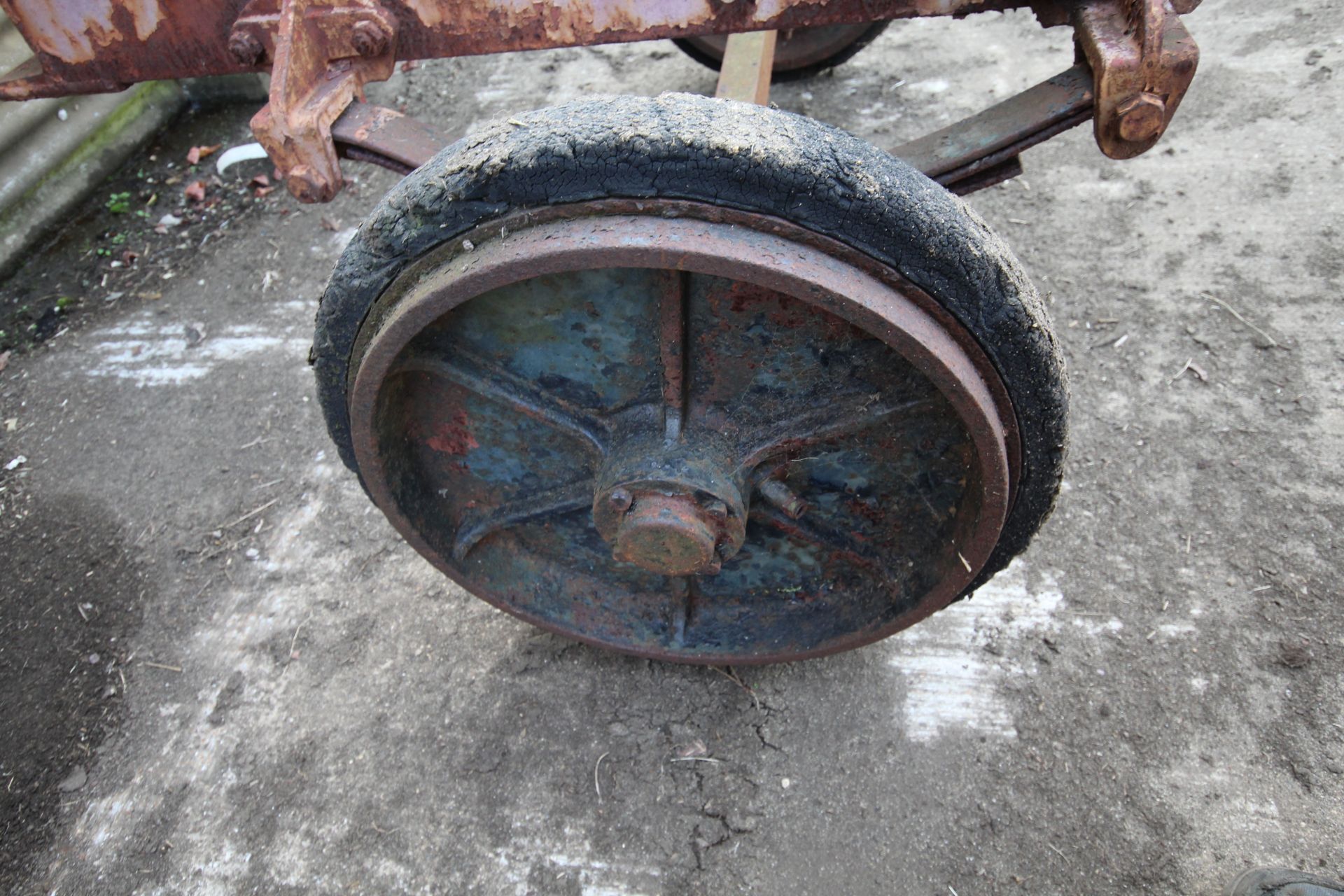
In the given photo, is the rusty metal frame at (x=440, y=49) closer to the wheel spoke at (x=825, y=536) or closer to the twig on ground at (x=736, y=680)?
the wheel spoke at (x=825, y=536)

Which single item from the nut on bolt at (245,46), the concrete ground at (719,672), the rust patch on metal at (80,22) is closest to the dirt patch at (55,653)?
the concrete ground at (719,672)

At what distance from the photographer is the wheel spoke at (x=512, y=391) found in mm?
1659

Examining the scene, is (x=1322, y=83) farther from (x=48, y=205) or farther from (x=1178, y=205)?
(x=48, y=205)

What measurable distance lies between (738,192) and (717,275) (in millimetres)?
131

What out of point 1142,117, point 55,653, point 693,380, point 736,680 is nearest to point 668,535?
point 693,380

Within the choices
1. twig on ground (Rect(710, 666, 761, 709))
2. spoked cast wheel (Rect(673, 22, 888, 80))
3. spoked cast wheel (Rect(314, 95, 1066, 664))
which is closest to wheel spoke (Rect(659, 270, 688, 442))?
spoked cast wheel (Rect(314, 95, 1066, 664))

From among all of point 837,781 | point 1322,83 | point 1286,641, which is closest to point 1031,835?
point 837,781

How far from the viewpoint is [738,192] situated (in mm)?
1324

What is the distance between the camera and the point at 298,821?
2084mm

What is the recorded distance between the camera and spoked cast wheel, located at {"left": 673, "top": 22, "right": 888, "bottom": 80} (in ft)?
12.6

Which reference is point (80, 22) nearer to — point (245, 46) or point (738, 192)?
point (245, 46)

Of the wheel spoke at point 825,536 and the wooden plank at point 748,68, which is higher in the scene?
the wooden plank at point 748,68

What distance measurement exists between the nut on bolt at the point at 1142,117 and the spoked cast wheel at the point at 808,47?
2.44 meters

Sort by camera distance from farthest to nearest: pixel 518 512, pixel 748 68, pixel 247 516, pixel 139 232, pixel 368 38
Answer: pixel 139 232, pixel 247 516, pixel 748 68, pixel 518 512, pixel 368 38
